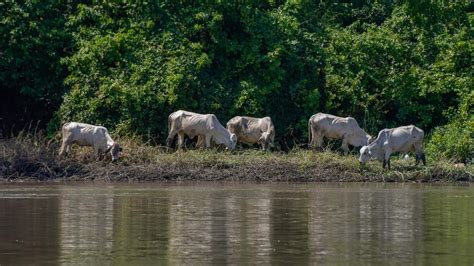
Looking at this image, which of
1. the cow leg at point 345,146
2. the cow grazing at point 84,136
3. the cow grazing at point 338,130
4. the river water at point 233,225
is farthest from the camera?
the cow leg at point 345,146

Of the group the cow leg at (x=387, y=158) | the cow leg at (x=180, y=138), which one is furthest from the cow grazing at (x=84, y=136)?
the cow leg at (x=387, y=158)

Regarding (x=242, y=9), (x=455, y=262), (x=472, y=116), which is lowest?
(x=455, y=262)

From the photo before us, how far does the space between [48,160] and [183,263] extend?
47.2ft

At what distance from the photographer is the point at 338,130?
30250 mm

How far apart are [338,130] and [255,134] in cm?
218

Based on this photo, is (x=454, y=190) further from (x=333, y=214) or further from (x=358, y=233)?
(x=358, y=233)

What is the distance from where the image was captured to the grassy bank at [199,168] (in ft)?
86.3

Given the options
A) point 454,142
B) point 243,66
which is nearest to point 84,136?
point 243,66

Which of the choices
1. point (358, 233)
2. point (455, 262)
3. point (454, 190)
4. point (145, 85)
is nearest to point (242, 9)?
point (145, 85)

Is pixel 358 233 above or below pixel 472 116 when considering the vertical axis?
below

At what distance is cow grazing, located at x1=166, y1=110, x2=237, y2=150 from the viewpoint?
29547 mm

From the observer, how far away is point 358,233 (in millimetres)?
15430

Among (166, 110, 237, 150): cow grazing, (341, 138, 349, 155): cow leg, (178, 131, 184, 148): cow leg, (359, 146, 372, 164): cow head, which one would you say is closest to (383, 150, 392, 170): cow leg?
(359, 146, 372, 164): cow head

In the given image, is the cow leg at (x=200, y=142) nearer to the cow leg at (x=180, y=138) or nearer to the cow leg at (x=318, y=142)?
the cow leg at (x=180, y=138)
